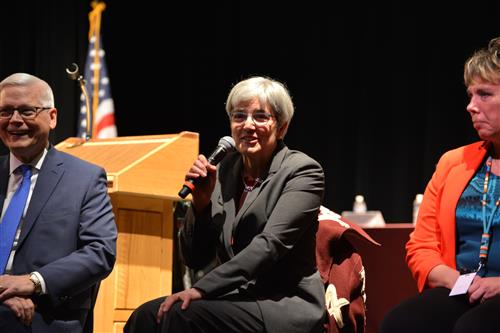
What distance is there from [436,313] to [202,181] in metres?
0.89

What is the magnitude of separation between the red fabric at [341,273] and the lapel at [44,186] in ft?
3.42

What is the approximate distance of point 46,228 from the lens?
9.16 ft

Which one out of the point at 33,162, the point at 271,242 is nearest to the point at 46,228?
the point at 33,162

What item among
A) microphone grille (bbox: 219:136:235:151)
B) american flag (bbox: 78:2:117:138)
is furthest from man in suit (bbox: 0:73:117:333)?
american flag (bbox: 78:2:117:138)

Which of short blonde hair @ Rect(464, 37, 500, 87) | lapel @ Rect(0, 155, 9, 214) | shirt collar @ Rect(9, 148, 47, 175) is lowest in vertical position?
lapel @ Rect(0, 155, 9, 214)

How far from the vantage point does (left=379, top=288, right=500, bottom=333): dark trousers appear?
238 cm

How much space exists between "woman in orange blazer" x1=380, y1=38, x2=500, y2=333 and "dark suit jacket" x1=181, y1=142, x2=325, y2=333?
33 cm

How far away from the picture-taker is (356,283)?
313 cm

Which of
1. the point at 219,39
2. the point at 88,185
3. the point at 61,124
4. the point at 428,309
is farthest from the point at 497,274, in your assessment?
the point at 219,39

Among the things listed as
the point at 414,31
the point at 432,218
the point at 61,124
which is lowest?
the point at 61,124

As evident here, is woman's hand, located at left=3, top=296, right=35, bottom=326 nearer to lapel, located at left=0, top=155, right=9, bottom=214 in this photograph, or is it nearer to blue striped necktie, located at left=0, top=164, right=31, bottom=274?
blue striped necktie, located at left=0, top=164, right=31, bottom=274

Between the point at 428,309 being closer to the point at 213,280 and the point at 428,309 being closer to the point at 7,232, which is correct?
the point at 213,280

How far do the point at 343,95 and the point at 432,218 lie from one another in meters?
4.93

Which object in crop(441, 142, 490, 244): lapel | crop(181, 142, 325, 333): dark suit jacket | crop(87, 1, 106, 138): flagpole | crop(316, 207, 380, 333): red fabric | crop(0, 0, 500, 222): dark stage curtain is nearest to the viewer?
crop(181, 142, 325, 333): dark suit jacket
